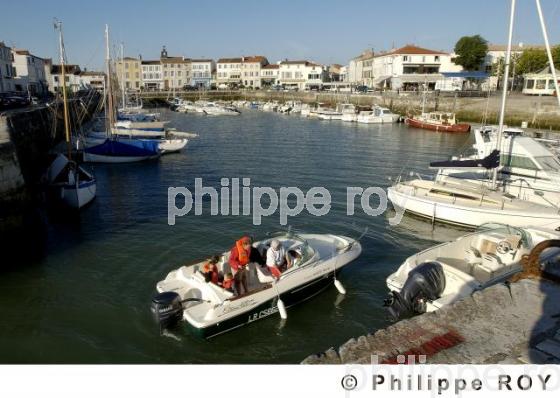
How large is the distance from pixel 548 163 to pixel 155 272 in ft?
63.0

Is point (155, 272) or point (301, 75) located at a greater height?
→ point (301, 75)

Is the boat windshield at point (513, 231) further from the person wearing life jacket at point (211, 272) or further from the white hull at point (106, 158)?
the white hull at point (106, 158)

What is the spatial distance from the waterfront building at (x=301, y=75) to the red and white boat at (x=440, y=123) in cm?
6947

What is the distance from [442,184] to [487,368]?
51.7ft

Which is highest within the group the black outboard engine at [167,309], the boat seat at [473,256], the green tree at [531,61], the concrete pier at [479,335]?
the green tree at [531,61]

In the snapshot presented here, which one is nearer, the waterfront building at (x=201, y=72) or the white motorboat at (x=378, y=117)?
the white motorboat at (x=378, y=117)

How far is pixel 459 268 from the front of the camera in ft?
41.9

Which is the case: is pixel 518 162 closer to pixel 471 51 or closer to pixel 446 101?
pixel 446 101

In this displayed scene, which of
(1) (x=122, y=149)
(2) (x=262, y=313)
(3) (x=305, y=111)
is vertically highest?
(3) (x=305, y=111)

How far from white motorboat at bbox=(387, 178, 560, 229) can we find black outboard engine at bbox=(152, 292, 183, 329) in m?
12.8

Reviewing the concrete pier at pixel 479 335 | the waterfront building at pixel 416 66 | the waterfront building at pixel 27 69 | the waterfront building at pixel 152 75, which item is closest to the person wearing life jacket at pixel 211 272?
the concrete pier at pixel 479 335

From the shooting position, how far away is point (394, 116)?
67.2m

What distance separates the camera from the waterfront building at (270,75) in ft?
443

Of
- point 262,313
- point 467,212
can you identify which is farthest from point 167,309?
point 467,212
